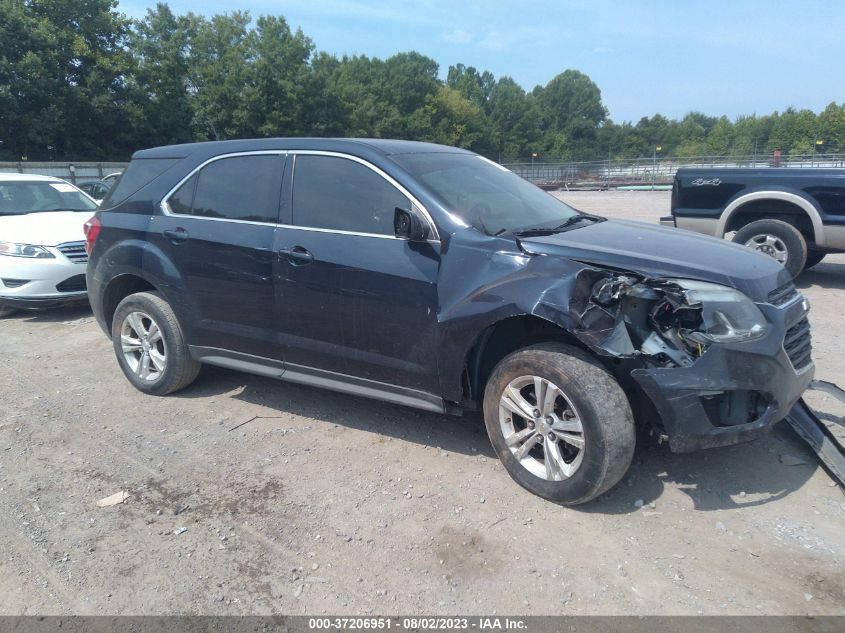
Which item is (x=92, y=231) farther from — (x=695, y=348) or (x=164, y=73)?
(x=164, y=73)

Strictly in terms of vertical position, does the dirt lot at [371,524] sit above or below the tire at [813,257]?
below

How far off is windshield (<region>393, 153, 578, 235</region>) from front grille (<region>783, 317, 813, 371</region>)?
5.01 feet

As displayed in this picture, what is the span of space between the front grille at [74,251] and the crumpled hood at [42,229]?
0.19ft

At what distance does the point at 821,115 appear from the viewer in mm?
64312

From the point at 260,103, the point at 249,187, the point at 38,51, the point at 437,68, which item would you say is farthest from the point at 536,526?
the point at 437,68

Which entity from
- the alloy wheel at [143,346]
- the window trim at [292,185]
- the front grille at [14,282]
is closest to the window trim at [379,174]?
the window trim at [292,185]

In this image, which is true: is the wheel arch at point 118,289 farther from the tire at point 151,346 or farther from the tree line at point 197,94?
the tree line at point 197,94

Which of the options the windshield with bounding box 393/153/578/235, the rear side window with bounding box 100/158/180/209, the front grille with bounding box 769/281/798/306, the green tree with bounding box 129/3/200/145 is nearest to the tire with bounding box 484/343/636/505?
the windshield with bounding box 393/153/578/235

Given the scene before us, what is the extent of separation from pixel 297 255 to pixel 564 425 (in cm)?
200

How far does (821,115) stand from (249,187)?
74712 millimetres

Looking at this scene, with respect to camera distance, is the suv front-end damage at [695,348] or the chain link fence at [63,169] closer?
the suv front-end damage at [695,348]

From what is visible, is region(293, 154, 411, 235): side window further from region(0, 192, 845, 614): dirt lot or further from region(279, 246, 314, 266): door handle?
region(0, 192, 845, 614): dirt lot

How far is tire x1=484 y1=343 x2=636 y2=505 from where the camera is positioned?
3.28m

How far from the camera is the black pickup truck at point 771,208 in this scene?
7.95 meters
